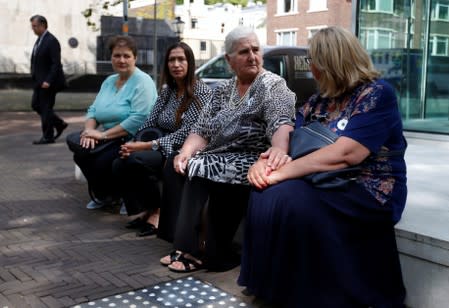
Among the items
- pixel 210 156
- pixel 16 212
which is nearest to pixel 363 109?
pixel 210 156

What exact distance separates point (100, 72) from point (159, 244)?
2230cm

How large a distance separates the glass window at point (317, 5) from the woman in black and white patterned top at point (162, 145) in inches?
1310

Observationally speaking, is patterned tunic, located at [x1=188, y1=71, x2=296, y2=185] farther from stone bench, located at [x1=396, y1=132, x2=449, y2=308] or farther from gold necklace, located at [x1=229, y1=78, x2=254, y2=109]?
stone bench, located at [x1=396, y1=132, x2=449, y2=308]

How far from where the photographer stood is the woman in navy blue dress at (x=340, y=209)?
8.99ft

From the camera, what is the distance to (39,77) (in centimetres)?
893

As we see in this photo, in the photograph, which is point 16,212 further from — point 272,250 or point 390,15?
point 390,15

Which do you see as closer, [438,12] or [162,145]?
[162,145]

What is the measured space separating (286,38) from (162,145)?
36.6m

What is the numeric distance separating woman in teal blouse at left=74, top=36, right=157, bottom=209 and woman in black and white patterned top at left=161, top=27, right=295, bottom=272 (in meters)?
1.19

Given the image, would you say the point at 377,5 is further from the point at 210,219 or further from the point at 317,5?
the point at 317,5

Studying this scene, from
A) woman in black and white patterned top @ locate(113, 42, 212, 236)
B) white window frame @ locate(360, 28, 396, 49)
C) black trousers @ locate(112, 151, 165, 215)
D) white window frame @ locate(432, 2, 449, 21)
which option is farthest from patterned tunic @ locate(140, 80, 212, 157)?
white window frame @ locate(432, 2, 449, 21)

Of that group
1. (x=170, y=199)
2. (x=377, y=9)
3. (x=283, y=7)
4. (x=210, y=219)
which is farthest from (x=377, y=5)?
(x=283, y=7)

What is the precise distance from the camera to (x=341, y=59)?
9.46 ft

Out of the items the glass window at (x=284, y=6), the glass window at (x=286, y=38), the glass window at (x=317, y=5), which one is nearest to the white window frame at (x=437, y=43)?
the glass window at (x=317, y=5)
